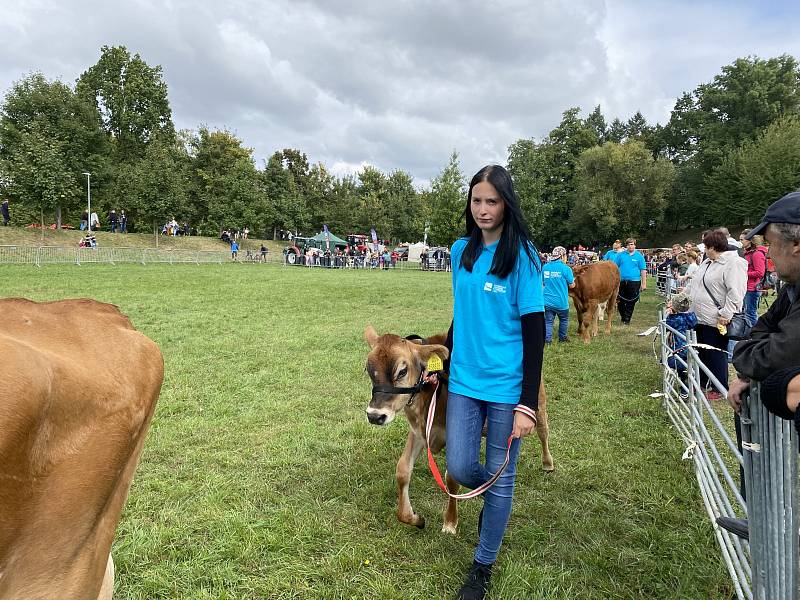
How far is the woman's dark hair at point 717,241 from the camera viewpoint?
583 cm

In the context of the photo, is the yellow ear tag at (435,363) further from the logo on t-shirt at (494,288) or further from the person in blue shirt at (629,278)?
the person in blue shirt at (629,278)

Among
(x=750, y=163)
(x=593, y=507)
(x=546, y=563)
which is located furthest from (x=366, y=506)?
(x=750, y=163)

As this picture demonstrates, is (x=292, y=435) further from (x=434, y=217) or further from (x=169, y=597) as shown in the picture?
(x=434, y=217)

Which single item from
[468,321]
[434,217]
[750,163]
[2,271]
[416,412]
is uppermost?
[750,163]

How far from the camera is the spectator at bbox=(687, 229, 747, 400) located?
5730 mm

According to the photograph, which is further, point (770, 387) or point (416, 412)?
point (416, 412)

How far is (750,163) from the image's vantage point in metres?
42.0

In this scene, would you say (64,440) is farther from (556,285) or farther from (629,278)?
(629,278)

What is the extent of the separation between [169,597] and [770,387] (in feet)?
10.2

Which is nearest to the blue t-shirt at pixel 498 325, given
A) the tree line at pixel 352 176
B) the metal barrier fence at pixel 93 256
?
the metal barrier fence at pixel 93 256

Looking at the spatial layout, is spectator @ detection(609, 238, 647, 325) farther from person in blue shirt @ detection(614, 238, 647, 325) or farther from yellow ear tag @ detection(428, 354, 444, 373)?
yellow ear tag @ detection(428, 354, 444, 373)

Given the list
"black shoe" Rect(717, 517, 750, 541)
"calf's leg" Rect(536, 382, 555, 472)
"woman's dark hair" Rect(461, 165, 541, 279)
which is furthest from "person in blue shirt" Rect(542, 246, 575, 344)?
"black shoe" Rect(717, 517, 750, 541)

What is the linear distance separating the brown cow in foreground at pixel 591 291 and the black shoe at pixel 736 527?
26.5 feet

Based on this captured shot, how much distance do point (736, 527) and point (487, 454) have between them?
3.81 ft
